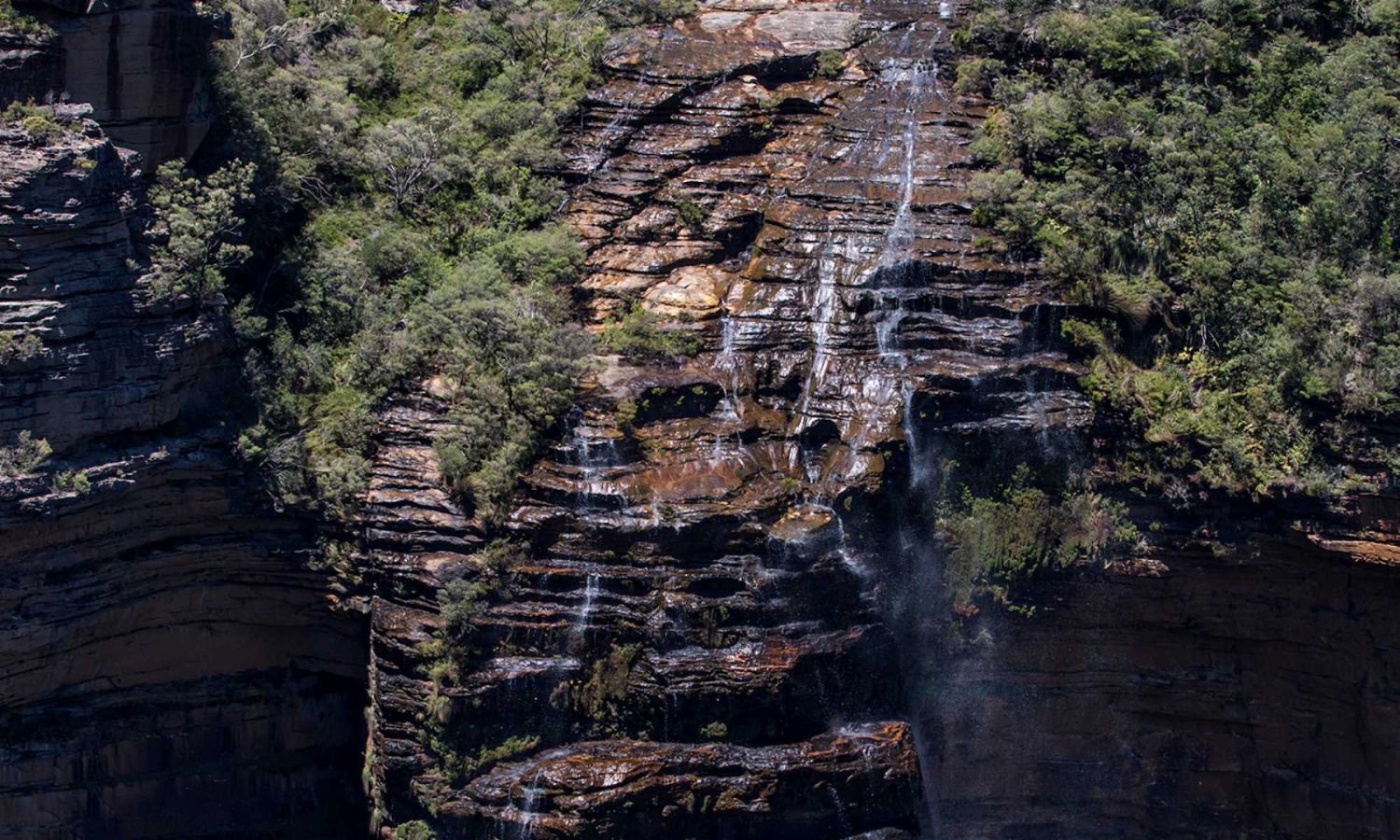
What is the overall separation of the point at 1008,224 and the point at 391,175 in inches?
426

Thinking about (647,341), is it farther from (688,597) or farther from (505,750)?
(505,750)

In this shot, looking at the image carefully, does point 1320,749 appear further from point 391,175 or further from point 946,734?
point 391,175

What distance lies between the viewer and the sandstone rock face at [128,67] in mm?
21016

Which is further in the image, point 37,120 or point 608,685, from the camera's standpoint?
point 608,685

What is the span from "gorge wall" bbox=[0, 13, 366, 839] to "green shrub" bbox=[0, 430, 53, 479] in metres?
0.16

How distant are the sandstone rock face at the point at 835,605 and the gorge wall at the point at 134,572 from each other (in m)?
2.34

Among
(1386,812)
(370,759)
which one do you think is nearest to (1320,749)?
(1386,812)

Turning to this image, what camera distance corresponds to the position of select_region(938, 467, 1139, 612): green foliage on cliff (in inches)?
940

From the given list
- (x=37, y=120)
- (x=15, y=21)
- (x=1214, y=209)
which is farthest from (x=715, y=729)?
(x=15, y=21)

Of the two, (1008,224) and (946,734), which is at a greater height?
(1008,224)

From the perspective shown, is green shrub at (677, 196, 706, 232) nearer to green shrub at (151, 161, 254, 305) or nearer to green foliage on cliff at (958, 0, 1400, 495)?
green foliage on cliff at (958, 0, 1400, 495)

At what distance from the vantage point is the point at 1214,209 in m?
26.2

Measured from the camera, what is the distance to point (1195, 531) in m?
23.7

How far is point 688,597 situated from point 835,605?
2.24 meters
